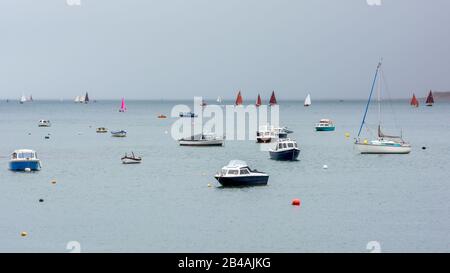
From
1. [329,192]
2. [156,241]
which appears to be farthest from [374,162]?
[156,241]

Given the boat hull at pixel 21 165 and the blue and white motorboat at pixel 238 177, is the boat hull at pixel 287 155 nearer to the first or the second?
the blue and white motorboat at pixel 238 177

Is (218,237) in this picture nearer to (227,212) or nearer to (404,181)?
(227,212)

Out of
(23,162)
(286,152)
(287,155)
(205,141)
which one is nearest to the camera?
(23,162)

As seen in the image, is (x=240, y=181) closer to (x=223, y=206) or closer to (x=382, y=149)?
(x=223, y=206)

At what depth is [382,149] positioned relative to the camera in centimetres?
12281

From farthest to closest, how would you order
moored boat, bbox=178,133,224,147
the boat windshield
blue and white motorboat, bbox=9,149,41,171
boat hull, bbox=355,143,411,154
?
moored boat, bbox=178,133,224,147
boat hull, bbox=355,143,411,154
the boat windshield
blue and white motorboat, bbox=9,149,41,171

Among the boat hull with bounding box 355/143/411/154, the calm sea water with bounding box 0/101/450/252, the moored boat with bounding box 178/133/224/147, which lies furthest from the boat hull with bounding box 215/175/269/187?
the moored boat with bounding box 178/133/224/147

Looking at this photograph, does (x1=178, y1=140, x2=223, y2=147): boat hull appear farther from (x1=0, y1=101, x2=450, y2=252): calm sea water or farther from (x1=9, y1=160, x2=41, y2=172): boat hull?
(x1=9, y1=160, x2=41, y2=172): boat hull

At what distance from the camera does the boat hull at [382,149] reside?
123 meters

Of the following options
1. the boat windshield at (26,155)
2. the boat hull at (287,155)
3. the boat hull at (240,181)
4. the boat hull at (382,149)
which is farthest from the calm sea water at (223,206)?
the boat windshield at (26,155)

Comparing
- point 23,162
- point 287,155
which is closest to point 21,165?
point 23,162

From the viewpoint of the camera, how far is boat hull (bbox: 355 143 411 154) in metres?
123

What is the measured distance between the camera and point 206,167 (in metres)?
105

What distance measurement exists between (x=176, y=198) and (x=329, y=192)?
17.3 m
